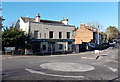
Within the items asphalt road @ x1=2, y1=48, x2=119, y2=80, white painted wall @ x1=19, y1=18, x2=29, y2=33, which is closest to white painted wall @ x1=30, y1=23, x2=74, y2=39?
white painted wall @ x1=19, y1=18, x2=29, y2=33

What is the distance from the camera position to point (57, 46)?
33.8 m

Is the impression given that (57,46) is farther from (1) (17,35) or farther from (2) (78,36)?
(2) (78,36)

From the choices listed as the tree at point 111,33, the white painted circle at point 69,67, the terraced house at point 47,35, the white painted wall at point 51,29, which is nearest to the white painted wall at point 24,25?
the terraced house at point 47,35

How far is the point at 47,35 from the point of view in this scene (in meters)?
32.4

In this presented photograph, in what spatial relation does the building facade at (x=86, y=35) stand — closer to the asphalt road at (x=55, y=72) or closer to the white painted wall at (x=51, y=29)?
the white painted wall at (x=51, y=29)

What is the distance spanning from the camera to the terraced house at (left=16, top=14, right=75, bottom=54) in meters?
30.6

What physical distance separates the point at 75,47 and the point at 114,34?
64126 millimetres

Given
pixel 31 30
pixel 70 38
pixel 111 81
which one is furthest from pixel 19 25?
pixel 111 81

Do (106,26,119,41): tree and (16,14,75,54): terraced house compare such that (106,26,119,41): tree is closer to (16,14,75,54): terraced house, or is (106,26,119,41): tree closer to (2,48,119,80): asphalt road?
(16,14,75,54): terraced house

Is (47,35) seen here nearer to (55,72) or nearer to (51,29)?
(51,29)

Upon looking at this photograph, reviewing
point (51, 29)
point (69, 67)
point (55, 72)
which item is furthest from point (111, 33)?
point (55, 72)

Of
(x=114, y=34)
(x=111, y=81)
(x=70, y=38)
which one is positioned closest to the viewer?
(x=111, y=81)

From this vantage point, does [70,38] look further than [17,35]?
Yes

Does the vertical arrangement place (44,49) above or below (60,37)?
below
